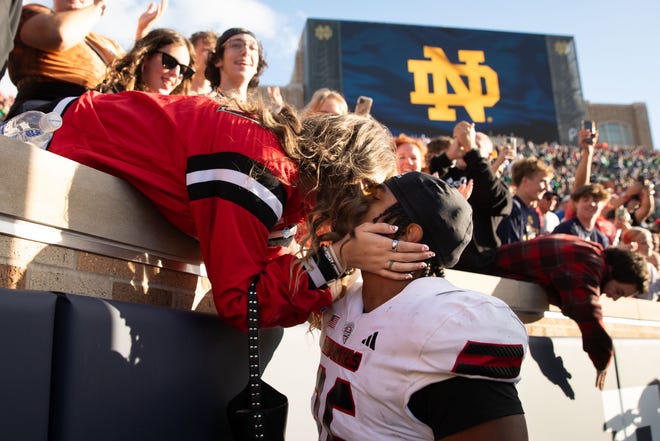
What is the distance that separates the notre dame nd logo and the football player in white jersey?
21.3m

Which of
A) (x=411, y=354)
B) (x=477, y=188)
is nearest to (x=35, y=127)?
(x=411, y=354)

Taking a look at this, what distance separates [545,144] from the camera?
2334 cm

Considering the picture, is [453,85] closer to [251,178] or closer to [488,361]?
[251,178]

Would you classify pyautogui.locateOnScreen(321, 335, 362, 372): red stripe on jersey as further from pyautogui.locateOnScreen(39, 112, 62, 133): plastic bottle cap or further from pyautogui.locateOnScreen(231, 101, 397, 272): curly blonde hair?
pyautogui.locateOnScreen(39, 112, 62, 133): plastic bottle cap

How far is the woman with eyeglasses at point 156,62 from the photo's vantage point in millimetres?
2611

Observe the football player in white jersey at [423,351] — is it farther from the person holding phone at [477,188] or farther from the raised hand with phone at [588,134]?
the raised hand with phone at [588,134]

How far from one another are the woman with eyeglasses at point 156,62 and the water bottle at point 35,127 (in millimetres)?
725

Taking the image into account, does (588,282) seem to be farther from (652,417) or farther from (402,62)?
(402,62)

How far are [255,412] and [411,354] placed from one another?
1.55 feet

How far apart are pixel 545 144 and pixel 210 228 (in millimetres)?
23447

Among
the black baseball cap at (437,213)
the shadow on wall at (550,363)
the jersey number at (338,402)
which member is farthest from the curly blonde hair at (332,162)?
the shadow on wall at (550,363)

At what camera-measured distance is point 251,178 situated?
1.69 m

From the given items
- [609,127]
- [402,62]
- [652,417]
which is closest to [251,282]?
[652,417]

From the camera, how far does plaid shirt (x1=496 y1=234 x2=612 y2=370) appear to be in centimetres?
337
